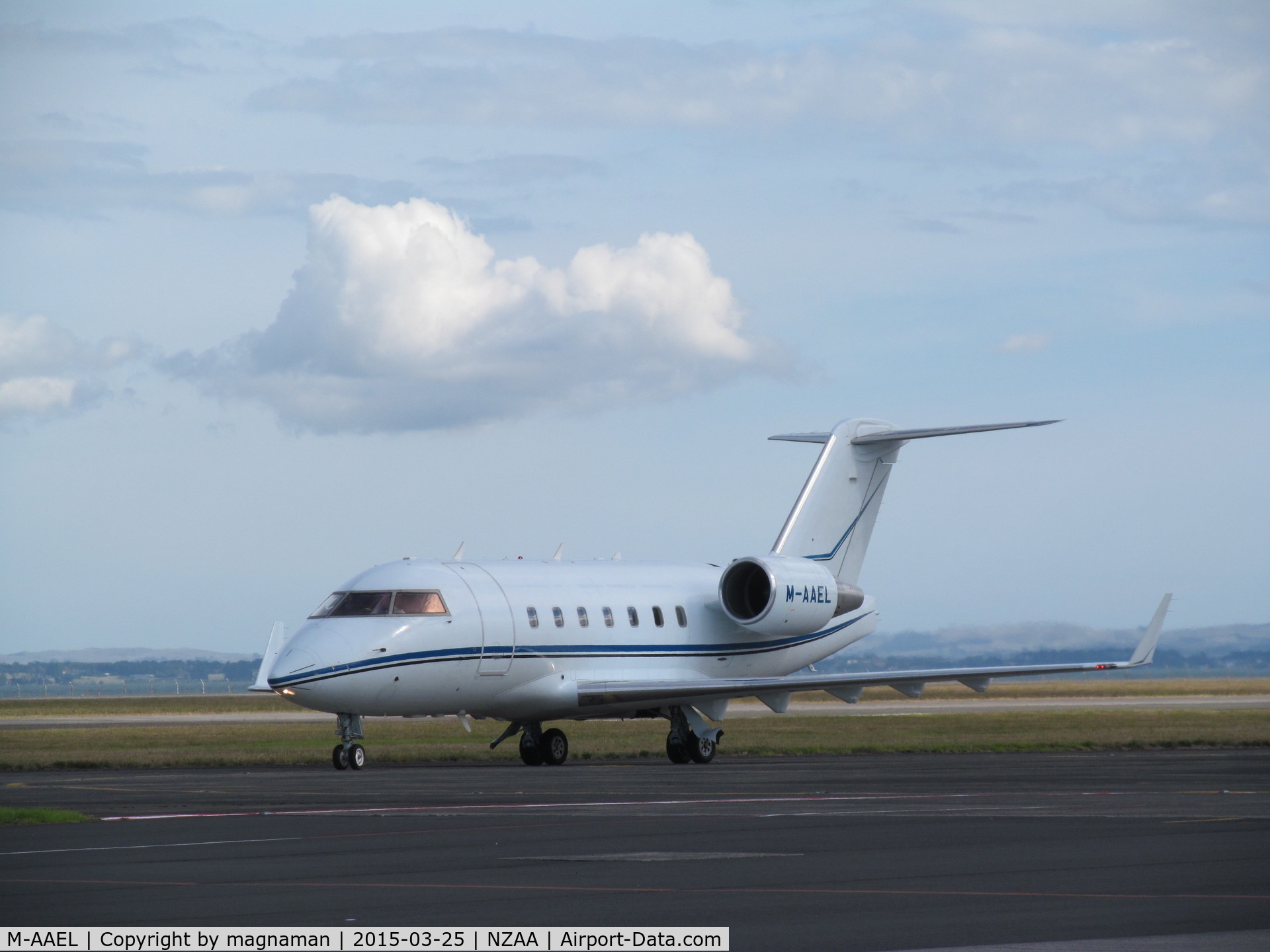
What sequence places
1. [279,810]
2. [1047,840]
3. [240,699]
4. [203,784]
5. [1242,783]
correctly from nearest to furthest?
1. [1047,840]
2. [279,810]
3. [1242,783]
4. [203,784]
5. [240,699]

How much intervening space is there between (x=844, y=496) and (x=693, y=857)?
25837 millimetres

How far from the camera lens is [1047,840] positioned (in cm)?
1600

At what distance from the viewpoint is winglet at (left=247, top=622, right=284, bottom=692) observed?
31067 mm

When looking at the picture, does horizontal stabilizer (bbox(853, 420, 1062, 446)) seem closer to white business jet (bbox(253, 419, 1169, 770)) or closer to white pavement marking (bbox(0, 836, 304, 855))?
white business jet (bbox(253, 419, 1169, 770))

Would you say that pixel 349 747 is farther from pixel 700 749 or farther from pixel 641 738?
pixel 641 738

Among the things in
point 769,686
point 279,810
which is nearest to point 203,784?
point 279,810

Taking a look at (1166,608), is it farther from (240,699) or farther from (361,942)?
(240,699)

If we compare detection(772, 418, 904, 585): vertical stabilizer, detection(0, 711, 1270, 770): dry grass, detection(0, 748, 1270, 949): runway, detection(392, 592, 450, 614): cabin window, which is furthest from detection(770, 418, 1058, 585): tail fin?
detection(0, 748, 1270, 949): runway

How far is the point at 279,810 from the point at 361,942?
11.1 meters

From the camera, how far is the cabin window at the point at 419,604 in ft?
102

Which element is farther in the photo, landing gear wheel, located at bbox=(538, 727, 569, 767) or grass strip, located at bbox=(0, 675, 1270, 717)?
grass strip, located at bbox=(0, 675, 1270, 717)

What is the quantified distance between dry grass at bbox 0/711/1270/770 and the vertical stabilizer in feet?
13.7

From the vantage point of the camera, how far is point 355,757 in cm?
3045

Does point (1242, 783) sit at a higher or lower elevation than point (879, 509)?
lower
